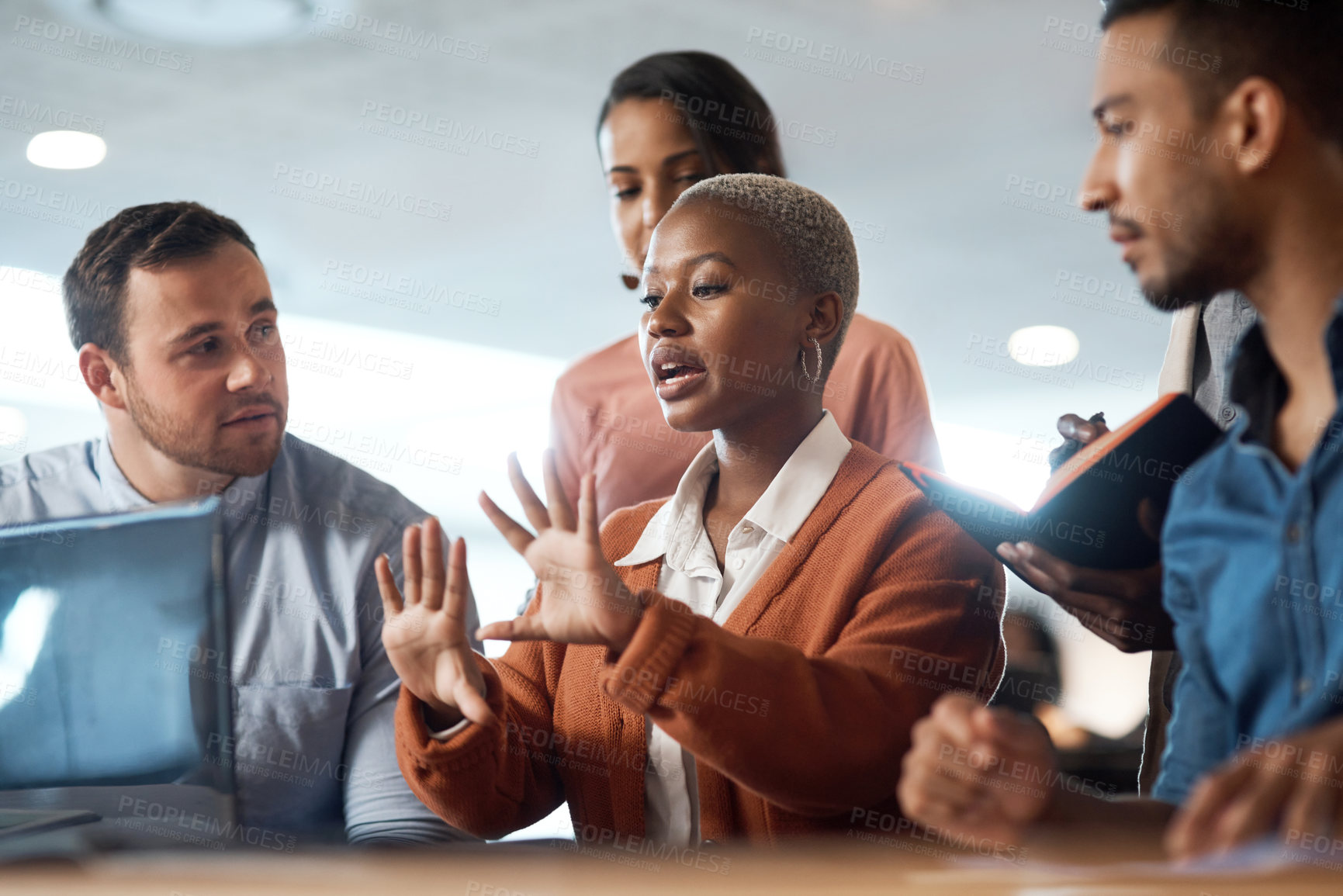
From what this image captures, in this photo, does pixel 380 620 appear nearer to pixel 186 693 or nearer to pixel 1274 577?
pixel 186 693

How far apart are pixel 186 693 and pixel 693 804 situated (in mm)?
447

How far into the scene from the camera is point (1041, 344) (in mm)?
3609

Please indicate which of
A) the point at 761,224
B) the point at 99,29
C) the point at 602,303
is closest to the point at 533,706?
the point at 761,224

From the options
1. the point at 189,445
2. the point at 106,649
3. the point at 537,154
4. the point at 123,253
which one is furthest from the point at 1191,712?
the point at 537,154

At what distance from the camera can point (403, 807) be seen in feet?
3.40

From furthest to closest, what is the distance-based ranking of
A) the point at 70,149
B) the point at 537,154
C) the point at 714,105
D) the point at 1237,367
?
the point at 537,154 < the point at 70,149 < the point at 714,105 < the point at 1237,367

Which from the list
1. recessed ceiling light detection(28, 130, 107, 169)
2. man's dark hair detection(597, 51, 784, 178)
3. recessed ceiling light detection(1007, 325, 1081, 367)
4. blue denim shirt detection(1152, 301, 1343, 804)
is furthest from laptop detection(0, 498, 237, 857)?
recessed ceiling light detection(1007, 325, 1081, 367)

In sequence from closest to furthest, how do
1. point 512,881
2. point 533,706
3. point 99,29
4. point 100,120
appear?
point 512,881 < point 533,706 < point 99,29 < point 100,120

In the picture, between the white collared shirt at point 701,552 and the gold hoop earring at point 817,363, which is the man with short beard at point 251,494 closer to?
the white collared shirt at point 701,552

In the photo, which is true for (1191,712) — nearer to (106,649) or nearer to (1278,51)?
(1278,51)

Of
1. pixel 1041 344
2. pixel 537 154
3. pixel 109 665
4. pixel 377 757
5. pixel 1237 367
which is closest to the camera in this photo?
pixel 1237 367

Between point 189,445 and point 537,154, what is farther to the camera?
point 537,154

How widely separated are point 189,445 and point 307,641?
24 cm

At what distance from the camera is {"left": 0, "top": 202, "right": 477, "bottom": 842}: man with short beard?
3.56ft
